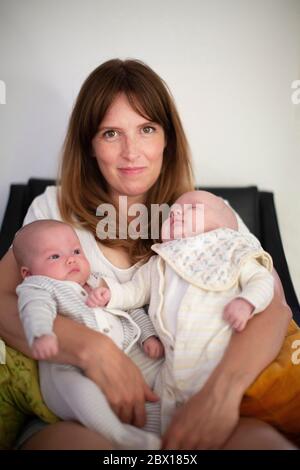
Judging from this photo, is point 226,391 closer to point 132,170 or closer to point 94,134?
point 132,170

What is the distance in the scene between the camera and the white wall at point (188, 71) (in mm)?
1928

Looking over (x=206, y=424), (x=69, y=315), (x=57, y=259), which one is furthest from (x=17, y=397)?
(x=206, y=424)

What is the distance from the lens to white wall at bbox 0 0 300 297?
193cm

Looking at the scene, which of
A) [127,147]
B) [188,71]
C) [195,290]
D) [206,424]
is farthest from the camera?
[188,71]

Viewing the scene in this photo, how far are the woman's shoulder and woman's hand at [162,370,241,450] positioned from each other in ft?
2.65

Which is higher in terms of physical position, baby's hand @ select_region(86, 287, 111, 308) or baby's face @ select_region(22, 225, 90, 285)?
baby's face @ select_region(22, 225, 90, 285)

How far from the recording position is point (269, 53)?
6.56 feet

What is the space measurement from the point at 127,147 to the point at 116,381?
737 mm

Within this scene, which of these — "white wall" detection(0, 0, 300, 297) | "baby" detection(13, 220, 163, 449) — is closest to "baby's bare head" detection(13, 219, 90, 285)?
"baby" detection(13, 220, 163, 449)

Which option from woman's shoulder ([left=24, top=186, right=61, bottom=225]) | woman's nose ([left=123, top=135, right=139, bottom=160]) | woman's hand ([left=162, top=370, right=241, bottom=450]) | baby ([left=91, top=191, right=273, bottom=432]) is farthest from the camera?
woman's shoulder ([left=24, top=186, right=61, bottom=225])

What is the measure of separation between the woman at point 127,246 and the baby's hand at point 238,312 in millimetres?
55

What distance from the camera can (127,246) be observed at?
4.77 feet

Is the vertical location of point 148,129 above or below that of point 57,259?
above

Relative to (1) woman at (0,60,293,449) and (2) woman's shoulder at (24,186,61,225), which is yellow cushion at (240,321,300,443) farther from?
(2) woman's shoulder at (24,186,61,225)
